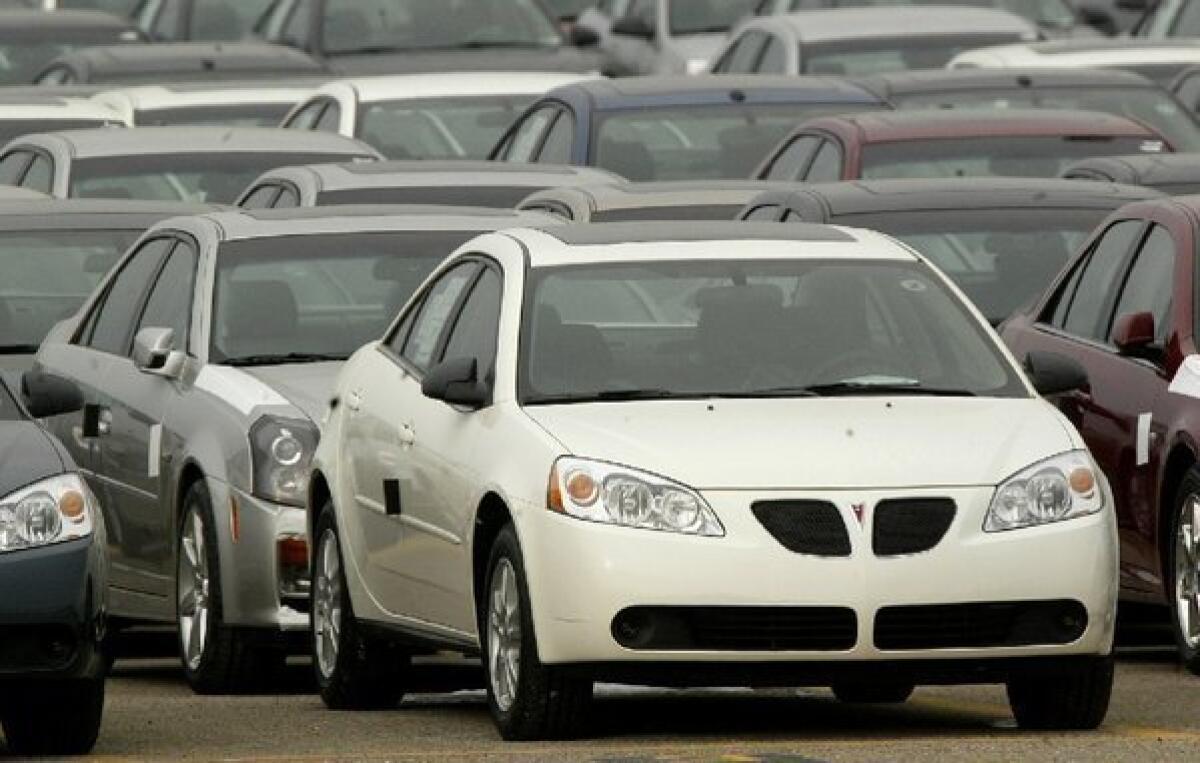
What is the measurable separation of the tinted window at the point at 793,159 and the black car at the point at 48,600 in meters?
8.71

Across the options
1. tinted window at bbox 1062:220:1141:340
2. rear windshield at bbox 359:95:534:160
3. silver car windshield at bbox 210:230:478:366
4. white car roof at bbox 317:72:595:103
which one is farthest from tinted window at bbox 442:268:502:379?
white car roof at bbox 317:72:595:103

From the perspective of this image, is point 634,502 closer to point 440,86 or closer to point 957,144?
point 957,144

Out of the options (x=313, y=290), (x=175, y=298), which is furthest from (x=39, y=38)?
(x=313, y=290)

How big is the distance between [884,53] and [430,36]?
4110mm

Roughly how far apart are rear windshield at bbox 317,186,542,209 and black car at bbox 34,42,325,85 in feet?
34.5

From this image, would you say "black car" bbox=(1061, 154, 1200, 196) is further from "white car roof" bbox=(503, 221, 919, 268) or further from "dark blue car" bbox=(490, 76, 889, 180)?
"white car roof" bbox=(503, 221, 919, 268)

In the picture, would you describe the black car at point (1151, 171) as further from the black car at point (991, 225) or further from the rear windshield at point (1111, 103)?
the rear windshield at point (1111, 103)

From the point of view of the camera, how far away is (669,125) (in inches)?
894

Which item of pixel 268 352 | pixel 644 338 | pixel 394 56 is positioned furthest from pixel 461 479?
pixel 394 56

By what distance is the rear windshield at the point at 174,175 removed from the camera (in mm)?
21953

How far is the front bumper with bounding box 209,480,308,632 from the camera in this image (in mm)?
14672

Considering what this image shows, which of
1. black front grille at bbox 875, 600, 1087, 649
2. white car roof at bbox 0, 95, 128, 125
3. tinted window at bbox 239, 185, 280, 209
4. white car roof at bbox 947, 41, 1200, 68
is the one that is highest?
black front grille at bbox 875, 600, 1087, 649

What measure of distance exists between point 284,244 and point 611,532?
4.54 m

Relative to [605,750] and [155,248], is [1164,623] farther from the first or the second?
[605,750]
